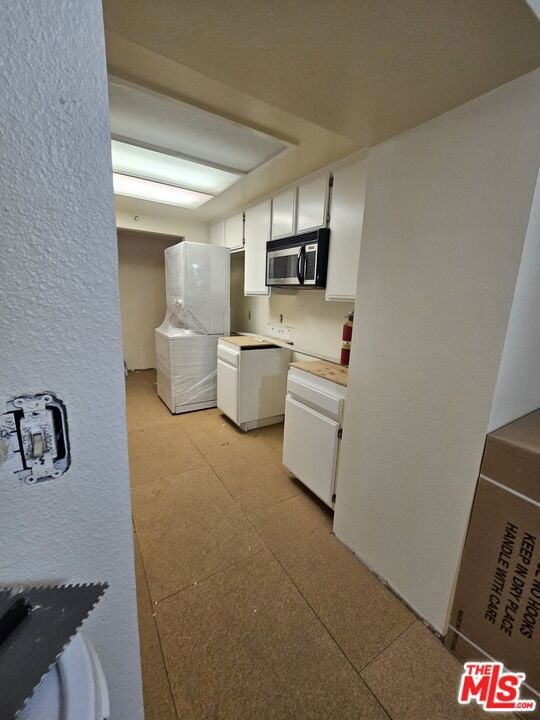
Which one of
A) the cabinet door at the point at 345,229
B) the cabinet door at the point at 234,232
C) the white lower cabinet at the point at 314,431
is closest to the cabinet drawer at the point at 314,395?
the white lower cabinet at the point at 314,431

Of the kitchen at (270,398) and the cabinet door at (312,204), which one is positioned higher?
the cabinet door at (312,204)

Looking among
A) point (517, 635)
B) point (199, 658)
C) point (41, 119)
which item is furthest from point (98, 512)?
point (517, 635)

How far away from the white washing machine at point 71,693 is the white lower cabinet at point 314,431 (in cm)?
141

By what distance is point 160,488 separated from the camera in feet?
6.83

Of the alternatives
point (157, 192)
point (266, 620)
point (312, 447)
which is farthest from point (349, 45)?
point (157, 192)

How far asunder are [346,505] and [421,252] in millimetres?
1315

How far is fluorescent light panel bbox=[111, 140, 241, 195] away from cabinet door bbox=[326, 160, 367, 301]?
31.1 inches

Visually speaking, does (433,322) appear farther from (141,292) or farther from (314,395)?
(141,292)

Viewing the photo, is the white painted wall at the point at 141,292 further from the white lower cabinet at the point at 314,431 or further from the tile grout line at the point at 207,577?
the tile grout line at the point at 207,577

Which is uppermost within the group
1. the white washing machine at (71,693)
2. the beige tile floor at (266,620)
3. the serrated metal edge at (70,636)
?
the serrated metal edge at (70,636)

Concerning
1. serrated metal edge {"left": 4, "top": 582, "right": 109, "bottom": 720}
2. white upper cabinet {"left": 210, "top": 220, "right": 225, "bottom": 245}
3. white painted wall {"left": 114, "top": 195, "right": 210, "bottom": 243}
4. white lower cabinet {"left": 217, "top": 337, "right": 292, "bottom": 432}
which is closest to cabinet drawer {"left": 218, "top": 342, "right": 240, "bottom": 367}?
white lower cabinet {"left": 217, "top": 337, "right": 292, "bottom": 432}

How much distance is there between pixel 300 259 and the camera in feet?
7.43

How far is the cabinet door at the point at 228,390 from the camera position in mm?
2848

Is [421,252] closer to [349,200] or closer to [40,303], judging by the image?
Result: [349,200]
